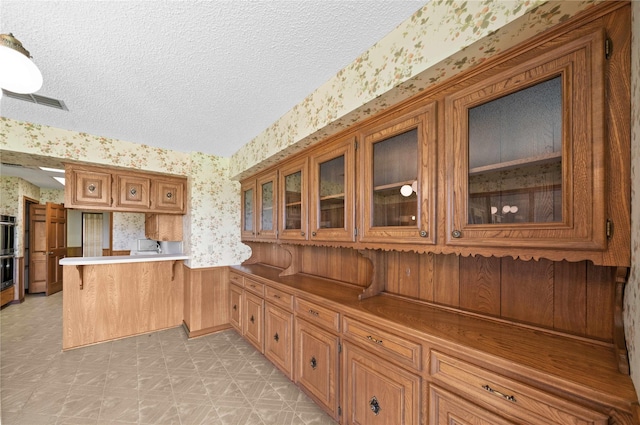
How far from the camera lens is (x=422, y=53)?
1.27m

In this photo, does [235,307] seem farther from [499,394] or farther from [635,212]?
[635,212]

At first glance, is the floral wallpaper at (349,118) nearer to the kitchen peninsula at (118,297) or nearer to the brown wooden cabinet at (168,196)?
the brown wooden cabinet at (168,196)

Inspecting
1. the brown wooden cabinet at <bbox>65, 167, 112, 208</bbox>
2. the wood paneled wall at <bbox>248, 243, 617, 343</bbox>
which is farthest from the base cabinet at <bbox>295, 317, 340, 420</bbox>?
the brown wooden cabinet at <bbox>65, 167, 112, 208</bbox>

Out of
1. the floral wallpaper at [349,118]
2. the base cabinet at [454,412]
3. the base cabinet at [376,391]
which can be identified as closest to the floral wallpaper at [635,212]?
the floral wallpaper at [349,118]

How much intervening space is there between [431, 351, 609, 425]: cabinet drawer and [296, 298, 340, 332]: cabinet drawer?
730mm

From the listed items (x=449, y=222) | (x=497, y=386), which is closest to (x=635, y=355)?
(x=497, y=386)

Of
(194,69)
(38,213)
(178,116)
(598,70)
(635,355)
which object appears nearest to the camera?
(635,355)

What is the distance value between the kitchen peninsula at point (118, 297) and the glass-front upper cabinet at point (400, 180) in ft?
9.96

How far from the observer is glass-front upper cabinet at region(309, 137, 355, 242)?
6.15 feet

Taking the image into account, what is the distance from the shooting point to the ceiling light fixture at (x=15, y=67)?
1117 mm

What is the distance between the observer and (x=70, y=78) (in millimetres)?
1881

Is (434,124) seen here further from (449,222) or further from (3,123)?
(3,123)

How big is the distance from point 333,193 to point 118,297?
3.34 meters

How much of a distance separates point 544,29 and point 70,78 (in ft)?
9.31
